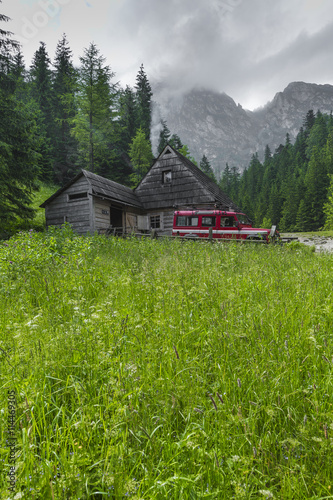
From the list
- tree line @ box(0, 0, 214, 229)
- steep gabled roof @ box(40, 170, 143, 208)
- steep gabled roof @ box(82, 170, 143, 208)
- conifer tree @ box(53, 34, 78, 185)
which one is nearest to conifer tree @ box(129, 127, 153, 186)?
tree line @ box(0, 0, 214, 229)

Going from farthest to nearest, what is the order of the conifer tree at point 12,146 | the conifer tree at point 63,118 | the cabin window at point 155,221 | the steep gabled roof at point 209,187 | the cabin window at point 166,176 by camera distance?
the conifer tree at point 63,118 < the cabin window at point 155,221 < the cabin window at point 166,176 < the steep gabled roof at point 209,187 < the conifer tree at point 12,146

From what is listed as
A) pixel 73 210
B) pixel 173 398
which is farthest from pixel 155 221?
pixel 173 398

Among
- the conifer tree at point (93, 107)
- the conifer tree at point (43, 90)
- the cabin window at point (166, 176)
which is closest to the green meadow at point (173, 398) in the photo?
the cabin window at point (166, 176)

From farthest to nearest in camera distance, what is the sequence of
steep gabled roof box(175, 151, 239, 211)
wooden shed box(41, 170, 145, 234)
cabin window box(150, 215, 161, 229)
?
1. cabin window box(150, 215, 161, 229)
2. steep gabled roof box(175, 151, 239, 211)
3. wooden shed box(41, 170, 145, 234)

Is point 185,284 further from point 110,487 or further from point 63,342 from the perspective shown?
point 110,487

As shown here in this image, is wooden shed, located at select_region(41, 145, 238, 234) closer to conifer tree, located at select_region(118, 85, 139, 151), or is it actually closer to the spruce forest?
the spruce forest

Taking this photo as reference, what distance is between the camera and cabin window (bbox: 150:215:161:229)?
24.5 metres

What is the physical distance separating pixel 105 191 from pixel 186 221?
763 cm

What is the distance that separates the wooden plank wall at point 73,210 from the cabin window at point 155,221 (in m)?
6.64

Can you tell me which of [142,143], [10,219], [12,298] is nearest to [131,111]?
[142,143]

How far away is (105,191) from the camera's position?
20906mm

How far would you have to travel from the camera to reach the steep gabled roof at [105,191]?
20.2 metres

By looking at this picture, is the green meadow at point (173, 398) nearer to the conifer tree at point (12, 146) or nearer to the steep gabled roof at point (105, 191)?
the conifer tree at point (12, 146)

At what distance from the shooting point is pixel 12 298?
14.0 ft
